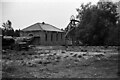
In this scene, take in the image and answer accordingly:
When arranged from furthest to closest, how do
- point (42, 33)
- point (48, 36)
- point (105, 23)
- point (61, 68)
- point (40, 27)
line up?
point (48, 36), point (40, 27), point (42, 33), point (105, 23), point (61, 68)

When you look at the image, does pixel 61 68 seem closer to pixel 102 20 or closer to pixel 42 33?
pixel 102 20

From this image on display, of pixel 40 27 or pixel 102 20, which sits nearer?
pixel 102 20

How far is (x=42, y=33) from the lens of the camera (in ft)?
138

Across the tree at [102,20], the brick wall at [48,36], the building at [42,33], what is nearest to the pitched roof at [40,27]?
the building at [42,33]

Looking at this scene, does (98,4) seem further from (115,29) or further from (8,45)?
(8,45)

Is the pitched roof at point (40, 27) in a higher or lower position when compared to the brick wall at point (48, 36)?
higher

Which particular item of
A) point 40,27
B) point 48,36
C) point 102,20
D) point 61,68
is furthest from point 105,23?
point 48,36

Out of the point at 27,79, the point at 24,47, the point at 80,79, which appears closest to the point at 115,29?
the point at 80,79

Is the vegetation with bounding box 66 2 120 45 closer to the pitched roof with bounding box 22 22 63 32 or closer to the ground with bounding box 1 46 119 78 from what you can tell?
the ground with bounding box 1 46 119 78

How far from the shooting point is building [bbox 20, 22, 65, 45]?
42.1m

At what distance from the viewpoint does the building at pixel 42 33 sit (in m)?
42.1

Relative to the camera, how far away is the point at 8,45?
21.0 meters

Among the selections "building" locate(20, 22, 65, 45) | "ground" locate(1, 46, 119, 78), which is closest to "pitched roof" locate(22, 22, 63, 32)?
"building" locate(20, 22, 65, 45)

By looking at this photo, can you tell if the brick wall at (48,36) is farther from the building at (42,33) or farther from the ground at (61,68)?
the ground at (61,68)
